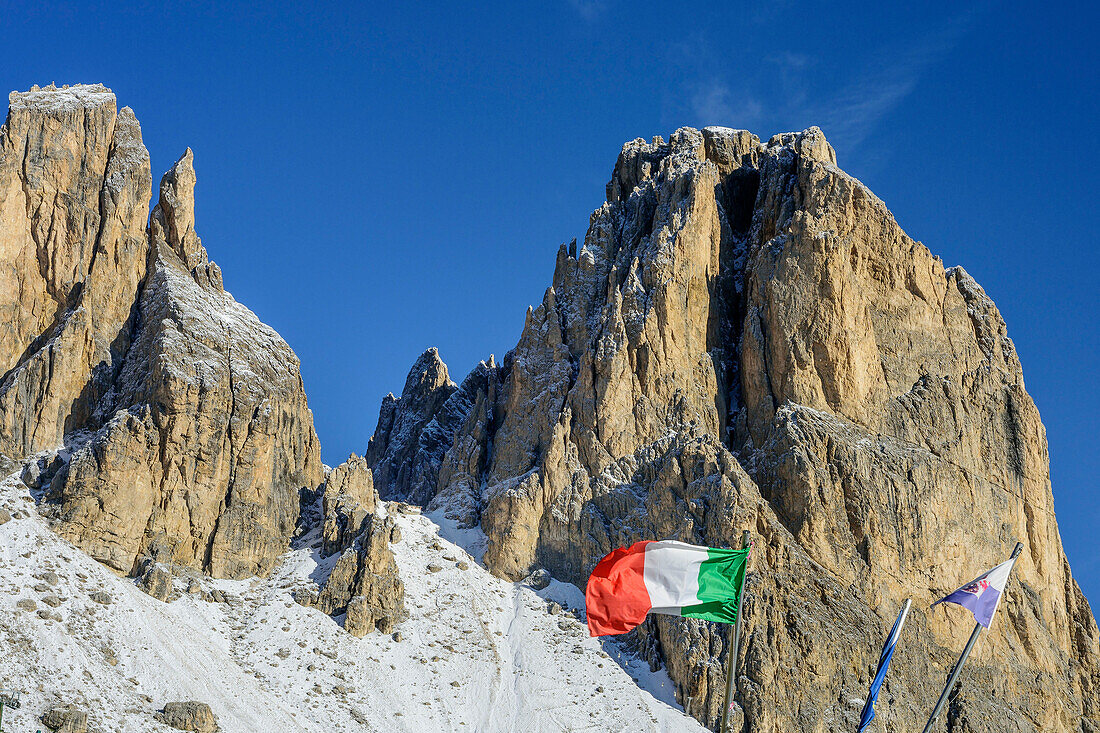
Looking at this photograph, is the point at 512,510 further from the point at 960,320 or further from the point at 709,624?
the point at 960,320

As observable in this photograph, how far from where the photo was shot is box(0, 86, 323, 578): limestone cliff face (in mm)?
81812

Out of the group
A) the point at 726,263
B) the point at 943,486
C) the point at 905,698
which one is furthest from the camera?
the point at 726,263

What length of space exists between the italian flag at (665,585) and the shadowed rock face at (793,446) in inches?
1894

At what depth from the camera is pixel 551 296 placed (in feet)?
346

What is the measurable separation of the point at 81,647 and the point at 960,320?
7500 cm

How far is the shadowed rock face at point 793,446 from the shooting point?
77438 millimetres

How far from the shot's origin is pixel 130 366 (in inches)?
3524

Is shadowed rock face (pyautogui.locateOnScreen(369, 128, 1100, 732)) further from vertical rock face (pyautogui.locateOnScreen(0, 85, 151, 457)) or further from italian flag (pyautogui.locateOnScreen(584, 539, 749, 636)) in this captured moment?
italian flag (pyautogui.locateOnScreen(584, 539, 749, 636))

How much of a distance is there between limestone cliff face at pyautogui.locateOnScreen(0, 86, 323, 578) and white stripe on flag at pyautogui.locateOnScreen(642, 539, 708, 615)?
60.7 meters

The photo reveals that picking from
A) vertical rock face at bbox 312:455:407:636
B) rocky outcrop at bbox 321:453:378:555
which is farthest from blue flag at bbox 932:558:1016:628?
rocky outcrop at bbox 321:453:378:555

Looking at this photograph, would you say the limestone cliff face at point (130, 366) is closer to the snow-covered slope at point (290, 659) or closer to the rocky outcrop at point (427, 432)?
the snow-covered slope at point (290, 659)

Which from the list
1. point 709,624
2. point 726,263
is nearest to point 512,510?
point 709,624

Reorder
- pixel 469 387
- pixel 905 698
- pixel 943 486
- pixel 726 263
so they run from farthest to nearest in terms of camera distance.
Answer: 1. pixel 469 387
2. pixel 726 263
3. pixel 943 486
4. pixel 905 698

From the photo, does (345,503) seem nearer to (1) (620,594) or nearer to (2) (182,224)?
(2) (182,224)
